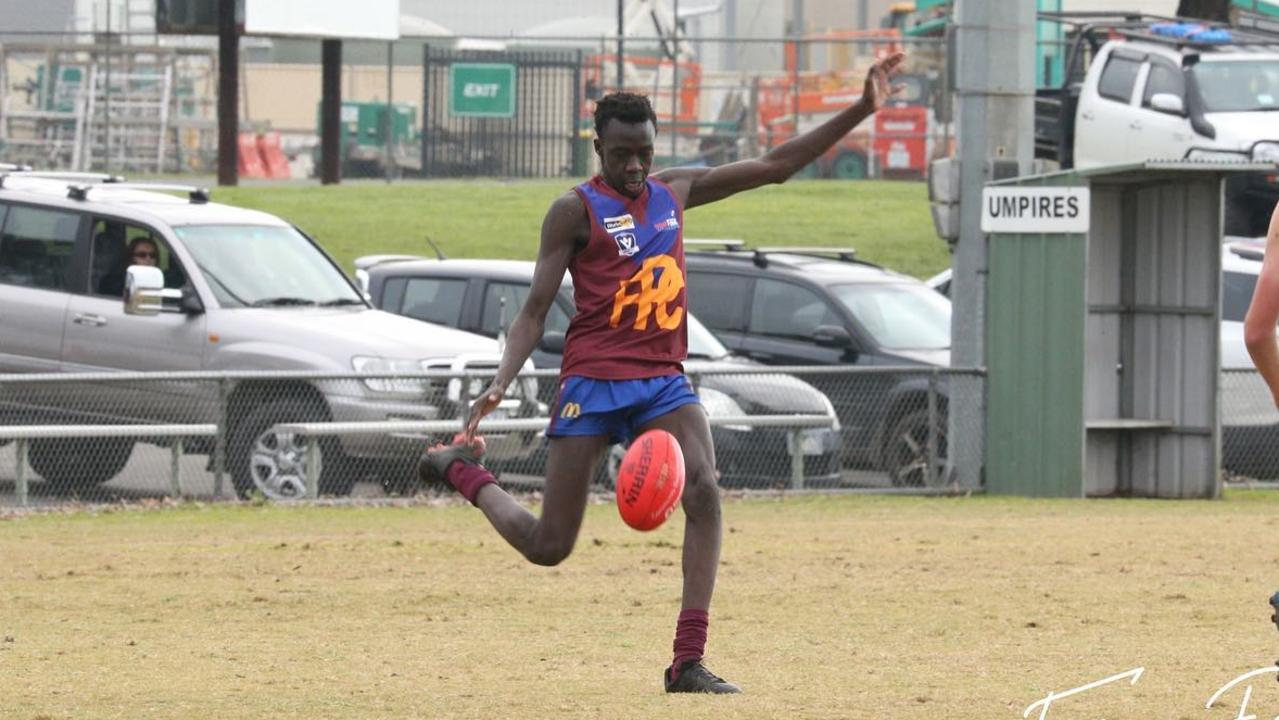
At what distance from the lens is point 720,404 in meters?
16.5

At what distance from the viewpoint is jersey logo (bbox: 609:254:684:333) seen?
766cm

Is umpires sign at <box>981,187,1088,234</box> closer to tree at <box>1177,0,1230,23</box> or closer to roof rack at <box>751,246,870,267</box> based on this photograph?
roof rack at <box>751,246,870,267</box>

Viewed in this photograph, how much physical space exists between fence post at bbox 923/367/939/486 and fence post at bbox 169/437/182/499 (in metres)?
5.27

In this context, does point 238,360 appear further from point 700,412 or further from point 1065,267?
point 700,412

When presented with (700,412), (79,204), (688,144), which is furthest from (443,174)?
(700,412)

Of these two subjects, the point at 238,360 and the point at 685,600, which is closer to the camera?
the point at 685,600

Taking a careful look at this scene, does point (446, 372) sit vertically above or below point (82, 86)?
below

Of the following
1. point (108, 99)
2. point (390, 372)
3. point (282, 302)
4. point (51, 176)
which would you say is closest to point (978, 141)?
point (390, 372)

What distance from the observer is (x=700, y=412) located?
7.77 meters

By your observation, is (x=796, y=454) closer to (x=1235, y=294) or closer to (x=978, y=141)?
(x=978, y=141)

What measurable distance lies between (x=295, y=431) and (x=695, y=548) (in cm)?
776

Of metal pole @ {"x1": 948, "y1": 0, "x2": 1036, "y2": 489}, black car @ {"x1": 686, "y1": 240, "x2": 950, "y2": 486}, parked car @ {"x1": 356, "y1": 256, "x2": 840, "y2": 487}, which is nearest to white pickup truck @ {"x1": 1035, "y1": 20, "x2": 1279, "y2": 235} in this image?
black car @ {"x1": 686, "y1": 240, "x2": 950, "y2": 486}

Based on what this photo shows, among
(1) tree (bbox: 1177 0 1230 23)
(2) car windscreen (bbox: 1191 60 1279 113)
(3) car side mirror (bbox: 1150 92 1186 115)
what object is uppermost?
(1) tree (bbox: 1177 0 1230 23)

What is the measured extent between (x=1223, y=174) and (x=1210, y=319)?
1033 mm
